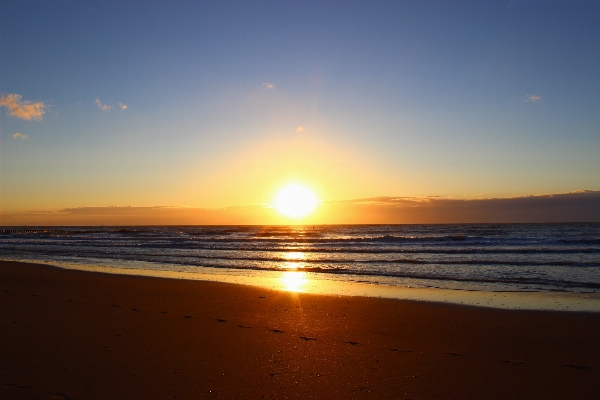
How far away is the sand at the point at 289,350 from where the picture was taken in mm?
5512

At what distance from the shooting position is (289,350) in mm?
7121

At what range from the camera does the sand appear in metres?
5.51

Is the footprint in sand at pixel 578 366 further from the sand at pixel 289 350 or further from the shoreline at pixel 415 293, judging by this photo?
the shoreline at pixel 415 293

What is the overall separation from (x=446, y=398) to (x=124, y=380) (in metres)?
4.14

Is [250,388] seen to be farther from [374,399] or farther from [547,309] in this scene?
[547,309]

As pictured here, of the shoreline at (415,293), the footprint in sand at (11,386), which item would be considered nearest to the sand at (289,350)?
the footprint in sand at (11,386)

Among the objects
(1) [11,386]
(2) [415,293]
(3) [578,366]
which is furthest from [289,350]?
(2) [415,293]

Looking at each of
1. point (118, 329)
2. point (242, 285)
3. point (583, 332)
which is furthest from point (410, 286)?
point (118, 329)

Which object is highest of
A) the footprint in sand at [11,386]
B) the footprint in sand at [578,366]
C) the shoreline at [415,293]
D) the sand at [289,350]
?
the footprint in sand at [11,386]

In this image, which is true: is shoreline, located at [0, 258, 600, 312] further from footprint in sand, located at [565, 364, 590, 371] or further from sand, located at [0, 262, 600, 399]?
footprint in sand, located at [565, 364, 590, 371]

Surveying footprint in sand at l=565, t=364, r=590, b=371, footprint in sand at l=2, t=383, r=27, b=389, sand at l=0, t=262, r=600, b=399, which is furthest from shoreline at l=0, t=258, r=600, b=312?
footprint in sand at l=2, t=383, r=27, b=389

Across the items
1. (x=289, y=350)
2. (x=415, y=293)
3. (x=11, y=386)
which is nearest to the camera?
(x=11, y=386)

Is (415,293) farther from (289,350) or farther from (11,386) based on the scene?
(11,386)

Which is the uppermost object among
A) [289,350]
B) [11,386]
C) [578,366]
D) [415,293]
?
[11,386]
